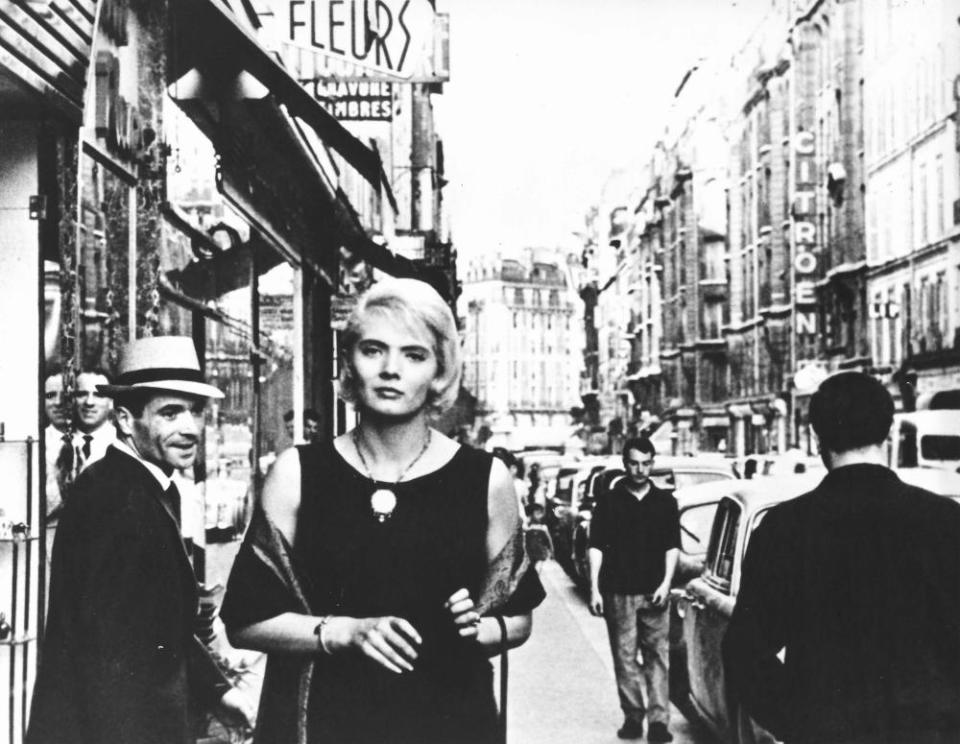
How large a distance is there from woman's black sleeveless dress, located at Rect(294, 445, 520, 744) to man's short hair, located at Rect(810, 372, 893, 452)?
994mm

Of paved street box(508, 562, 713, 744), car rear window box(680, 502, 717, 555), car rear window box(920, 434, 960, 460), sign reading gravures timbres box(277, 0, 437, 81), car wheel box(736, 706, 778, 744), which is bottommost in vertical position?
paved street box(508, 562, 713, 744)

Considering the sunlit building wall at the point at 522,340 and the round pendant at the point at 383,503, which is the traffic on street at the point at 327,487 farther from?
the sunlit building wall at the point at 522,340

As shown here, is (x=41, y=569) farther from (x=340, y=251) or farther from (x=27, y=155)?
(x=340, y=251)

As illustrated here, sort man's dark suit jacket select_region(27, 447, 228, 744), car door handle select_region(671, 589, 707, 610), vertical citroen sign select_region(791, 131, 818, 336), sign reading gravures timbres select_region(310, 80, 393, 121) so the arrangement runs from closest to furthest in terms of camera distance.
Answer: man's dark suit jacket select_region(27, 447, 228, 744), car door handle select_region(671, 589, 707, 610), sign reading gravures timbres select_region(310, 80, 393, 121), vertical citroen sign select_region(791, 131, 818, 336)

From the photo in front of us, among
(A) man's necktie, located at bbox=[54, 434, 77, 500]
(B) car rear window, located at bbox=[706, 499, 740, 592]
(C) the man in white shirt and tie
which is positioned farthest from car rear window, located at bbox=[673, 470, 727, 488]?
(A) man's necktie, located at bbox=[54, 434, 77, 500]

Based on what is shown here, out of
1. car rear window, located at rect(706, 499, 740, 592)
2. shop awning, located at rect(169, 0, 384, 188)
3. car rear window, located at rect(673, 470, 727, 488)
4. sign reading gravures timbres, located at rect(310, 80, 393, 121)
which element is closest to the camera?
car rear window, located at rect(706, 499, 740, 592)

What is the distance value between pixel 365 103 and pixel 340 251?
15.3 ft

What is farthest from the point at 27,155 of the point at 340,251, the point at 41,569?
the point at 340,251

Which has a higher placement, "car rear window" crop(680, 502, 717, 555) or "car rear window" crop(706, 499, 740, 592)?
"car rear window" crop(706, 499, 740, 592)

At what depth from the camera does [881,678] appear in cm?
343

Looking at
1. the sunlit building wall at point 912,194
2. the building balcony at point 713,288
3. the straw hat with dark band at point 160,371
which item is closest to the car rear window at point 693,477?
the sunlit building wall at point 912,194

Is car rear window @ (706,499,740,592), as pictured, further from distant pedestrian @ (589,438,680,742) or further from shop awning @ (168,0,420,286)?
shop awning @ (168,0,420,286)

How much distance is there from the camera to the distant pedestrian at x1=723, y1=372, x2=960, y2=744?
3432 mm

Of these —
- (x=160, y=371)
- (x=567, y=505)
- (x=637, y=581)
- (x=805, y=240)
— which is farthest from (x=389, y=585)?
(x=805, y=240)
